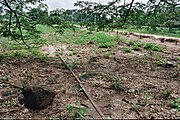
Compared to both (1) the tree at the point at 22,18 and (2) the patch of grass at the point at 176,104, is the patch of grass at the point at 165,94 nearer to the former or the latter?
(2) the patch of grass at the point at 176,104

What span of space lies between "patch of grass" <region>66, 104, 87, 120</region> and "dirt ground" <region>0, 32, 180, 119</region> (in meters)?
0.08

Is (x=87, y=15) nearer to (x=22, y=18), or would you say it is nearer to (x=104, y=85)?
(x=22, y=18)

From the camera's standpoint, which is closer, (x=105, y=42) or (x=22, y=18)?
(x=22, y=18)

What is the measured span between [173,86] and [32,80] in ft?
10.8

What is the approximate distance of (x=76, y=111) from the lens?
4.49 meters

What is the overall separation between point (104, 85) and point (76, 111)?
1889mm

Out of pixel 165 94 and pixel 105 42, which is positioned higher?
pixel 105 42

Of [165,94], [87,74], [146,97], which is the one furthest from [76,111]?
[87,74]

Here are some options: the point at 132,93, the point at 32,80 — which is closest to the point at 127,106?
the point at 132,93

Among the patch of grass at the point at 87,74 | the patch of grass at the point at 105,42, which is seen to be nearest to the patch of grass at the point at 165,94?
the patch of grass at the point at 87,74

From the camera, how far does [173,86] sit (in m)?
6.35

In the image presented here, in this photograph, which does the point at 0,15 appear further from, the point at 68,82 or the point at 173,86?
the point at 173,86

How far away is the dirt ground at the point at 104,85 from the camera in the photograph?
4645 mm

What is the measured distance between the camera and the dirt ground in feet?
15.2
